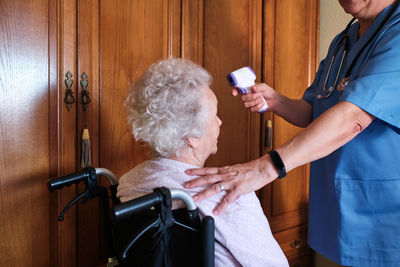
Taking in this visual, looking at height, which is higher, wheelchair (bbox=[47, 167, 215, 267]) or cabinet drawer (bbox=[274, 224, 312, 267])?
wheelchair (bbox=[47, 167, 215, 267])

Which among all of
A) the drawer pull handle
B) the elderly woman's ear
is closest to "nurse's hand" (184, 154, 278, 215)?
the elderly woman's ear

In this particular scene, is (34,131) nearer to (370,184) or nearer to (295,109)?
(295,109)

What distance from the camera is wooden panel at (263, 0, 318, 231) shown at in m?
1.73

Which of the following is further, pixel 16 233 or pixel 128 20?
pixel 128 20

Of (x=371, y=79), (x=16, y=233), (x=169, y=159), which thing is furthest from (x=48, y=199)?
(x=371, y=79)

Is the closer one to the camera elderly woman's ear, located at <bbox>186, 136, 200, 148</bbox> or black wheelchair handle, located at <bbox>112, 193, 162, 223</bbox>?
black wheelchair handle, located at <bbox>112, 193, 162, 223</bbox>

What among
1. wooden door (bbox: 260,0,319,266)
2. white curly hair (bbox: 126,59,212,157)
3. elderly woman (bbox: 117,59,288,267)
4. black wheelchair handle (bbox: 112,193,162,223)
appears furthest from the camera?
wooden door (bbox: 260,0,319,266)

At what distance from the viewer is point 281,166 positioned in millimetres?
779

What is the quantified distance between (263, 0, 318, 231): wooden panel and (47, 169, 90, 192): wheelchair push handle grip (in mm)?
1158

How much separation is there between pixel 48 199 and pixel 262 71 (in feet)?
4.19

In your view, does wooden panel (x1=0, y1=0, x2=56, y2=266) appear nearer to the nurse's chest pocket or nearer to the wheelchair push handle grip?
the wheelchair push handle grip

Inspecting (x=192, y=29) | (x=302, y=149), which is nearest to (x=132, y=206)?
(x=302, y=149)

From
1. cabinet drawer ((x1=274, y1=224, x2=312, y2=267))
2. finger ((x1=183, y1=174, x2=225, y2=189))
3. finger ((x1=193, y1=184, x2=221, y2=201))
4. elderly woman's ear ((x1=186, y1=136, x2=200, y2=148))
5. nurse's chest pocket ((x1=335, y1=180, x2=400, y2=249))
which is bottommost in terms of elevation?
cabinet drawer ((x1=274, y1=224, x2=312, y2=267))

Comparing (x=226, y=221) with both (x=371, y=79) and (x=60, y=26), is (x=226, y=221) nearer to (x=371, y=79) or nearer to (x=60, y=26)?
(x=371, y=79)
